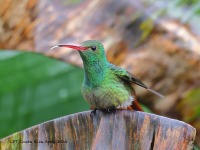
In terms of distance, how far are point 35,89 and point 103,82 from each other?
145 centimetres

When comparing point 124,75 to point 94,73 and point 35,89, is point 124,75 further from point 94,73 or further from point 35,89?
point 35,89

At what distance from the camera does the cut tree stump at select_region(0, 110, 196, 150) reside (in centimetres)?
211

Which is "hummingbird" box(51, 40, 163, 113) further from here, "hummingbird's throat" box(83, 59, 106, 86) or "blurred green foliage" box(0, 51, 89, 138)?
"blurred green foliage" box(0, 51, 89, 138)

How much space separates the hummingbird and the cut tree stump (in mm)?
685

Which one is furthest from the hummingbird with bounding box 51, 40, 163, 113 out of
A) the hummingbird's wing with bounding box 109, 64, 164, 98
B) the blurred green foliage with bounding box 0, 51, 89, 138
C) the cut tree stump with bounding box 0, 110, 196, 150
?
the blurred green foliage with bounding box 0, 51, 89, 138

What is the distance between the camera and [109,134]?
221 centimetres

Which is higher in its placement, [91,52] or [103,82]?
[91,52]

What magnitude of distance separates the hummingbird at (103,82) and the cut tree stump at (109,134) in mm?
685

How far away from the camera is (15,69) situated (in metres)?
4.56

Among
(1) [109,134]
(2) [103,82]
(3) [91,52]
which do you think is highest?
(3) [91,52]

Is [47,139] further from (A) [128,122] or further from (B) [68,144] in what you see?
(A) [128,122]

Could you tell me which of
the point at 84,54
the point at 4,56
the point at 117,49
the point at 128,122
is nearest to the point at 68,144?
the point at 128,122

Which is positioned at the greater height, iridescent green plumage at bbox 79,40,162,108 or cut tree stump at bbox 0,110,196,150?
iridescent green plumage at bbox 79,40,162,108

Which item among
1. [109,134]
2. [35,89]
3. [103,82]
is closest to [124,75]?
[103,82]
